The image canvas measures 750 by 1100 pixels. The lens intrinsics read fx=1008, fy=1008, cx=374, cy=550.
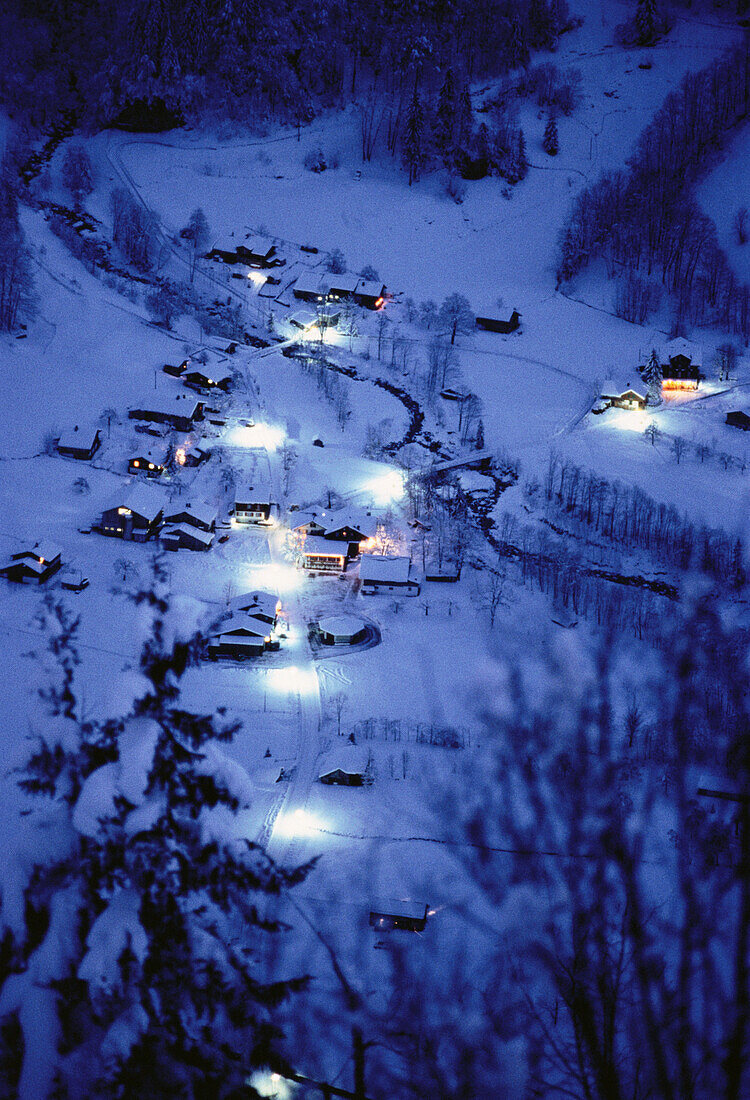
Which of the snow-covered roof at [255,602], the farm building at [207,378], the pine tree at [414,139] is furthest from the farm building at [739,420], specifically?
the pine tree at [414,139]

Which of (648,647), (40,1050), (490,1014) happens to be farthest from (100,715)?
(648,647)

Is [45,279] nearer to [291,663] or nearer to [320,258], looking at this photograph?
[320,258]

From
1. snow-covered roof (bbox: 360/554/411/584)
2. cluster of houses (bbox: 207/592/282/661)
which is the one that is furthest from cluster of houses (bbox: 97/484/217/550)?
snow-covered roof (bbox: 360/554/411/584)

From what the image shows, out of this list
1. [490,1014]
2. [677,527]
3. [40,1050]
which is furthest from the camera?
[677,527]

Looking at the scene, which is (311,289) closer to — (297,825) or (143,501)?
(143,501)

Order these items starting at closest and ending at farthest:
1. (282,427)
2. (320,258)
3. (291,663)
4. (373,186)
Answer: (291,663), (282,427), (320,258), (373,186)

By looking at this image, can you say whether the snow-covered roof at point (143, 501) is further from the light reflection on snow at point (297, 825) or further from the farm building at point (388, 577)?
the light reflection on snow at point (297, 825)

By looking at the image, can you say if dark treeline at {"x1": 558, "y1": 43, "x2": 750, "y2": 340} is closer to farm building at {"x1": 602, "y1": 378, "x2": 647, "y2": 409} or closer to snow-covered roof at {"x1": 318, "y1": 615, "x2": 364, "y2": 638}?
farm building at {"x1": 602, "y1": 378, "x2": 647, "y2": 409}
